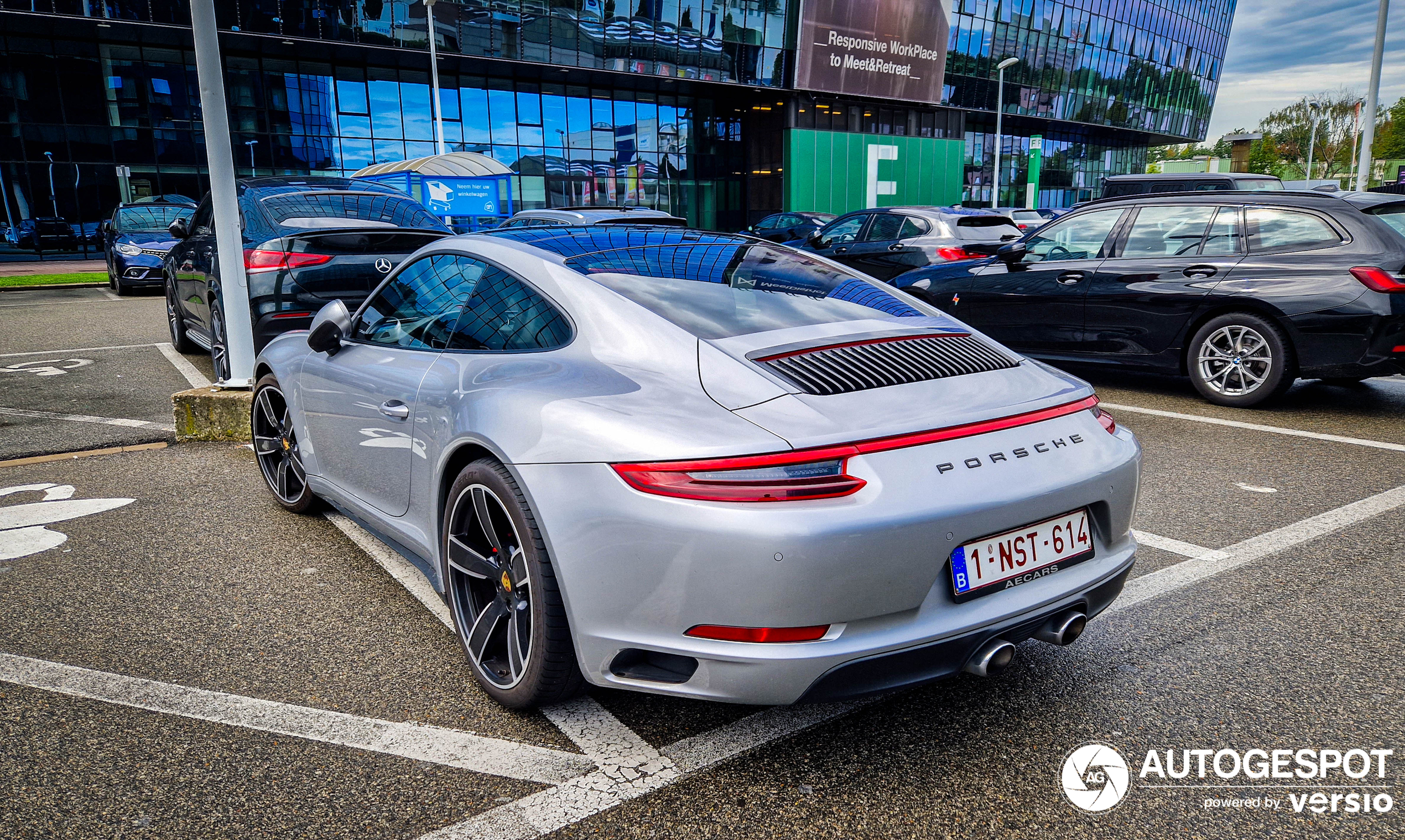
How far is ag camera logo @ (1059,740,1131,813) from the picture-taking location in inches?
91.1

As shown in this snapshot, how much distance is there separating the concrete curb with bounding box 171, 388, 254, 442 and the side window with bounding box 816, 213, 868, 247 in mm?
8543

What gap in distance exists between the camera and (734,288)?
303 cm

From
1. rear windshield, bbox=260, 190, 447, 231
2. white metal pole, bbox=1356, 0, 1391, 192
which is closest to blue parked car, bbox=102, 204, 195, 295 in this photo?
rear windshield, bbox=260, 190, 447, 231

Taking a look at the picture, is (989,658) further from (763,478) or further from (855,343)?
(855,343)

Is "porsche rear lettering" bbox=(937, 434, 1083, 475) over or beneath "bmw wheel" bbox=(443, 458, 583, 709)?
over

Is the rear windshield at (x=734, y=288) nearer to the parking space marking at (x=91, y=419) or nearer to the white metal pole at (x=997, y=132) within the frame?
the parking space marking at (x=91, y=419)

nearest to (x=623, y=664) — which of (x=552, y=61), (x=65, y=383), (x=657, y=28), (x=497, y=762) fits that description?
(x=497, y=762)

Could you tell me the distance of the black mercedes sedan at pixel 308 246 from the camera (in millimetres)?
6707

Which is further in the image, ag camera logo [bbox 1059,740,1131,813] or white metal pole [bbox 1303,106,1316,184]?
white metal pole [bbox 1303,106,1316,184]

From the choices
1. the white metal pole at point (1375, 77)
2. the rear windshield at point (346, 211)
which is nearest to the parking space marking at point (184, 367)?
the rear windshield at point (346, 211)

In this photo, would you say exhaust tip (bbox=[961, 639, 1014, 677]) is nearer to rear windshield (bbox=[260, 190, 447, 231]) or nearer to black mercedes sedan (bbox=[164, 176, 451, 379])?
black mercedes sedan (bbox=[164, 176, 451, 379])

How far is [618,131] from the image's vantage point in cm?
3566

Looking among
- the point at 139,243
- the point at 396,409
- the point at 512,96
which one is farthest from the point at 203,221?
the point at 512,96

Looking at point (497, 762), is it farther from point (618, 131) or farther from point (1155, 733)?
point (618, 131)
